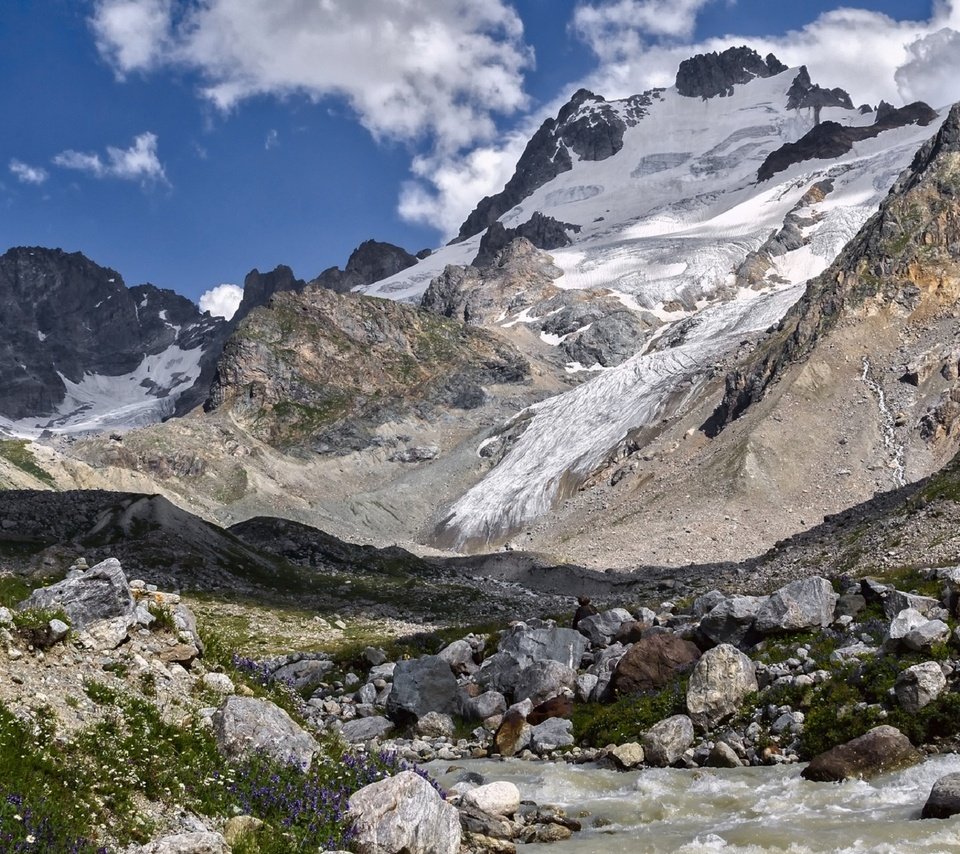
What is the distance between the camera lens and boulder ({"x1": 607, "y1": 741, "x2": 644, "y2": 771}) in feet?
59.2

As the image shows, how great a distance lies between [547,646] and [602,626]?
2890mm

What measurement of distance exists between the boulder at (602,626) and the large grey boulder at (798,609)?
6.08 meters

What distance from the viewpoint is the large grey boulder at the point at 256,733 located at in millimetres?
12237

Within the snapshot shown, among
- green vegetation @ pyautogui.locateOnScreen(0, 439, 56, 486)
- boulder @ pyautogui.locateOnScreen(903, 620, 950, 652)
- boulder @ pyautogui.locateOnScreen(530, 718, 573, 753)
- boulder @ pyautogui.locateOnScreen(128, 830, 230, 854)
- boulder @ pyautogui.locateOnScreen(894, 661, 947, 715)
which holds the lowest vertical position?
boulder @ pyautogui.locateOnScreen(530, 718, 573, 753)

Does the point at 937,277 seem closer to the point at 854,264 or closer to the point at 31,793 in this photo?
the point at 854,264

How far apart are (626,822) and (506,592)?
66.1 meters

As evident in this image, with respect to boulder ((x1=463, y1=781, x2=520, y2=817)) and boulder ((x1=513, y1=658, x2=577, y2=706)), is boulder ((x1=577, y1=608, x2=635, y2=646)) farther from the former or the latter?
boulder ((x1=463, y1=781, x2=520, y2=817))

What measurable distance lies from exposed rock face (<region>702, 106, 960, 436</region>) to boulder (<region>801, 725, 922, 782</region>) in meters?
122

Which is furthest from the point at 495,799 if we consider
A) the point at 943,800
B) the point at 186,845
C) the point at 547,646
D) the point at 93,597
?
the point at 547,646

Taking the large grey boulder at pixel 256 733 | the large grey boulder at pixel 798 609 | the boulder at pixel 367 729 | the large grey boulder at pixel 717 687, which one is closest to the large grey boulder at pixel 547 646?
the boulder at pixel 367 729

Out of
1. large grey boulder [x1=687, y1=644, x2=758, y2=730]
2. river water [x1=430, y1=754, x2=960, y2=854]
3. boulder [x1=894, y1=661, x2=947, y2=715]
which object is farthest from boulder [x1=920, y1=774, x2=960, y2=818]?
large grey boulder [x1=687, y1=644, x2=758, y2=730]

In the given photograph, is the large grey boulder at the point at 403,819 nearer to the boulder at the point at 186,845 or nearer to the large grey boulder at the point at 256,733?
the large grey boulder at the point at 256,733

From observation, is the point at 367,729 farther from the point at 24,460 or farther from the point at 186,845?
the point at 24,460

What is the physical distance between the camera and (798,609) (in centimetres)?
2261
